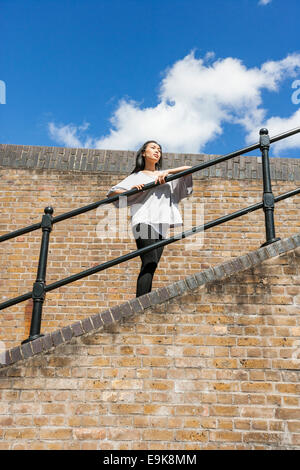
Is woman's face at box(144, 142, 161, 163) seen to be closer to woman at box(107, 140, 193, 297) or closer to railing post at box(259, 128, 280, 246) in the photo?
woman at box(107, 140, 193, 297)

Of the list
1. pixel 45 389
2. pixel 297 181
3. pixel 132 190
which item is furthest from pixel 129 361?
pixel 297 181

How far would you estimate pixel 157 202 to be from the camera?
9.93 feet

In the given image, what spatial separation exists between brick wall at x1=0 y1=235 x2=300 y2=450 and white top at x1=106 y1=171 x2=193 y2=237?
57 cm

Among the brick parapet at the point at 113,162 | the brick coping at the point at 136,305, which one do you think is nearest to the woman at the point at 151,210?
the brick coping at the point at 136,305

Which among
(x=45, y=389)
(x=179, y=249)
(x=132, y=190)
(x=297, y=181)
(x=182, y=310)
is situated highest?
(x=297, y=181)

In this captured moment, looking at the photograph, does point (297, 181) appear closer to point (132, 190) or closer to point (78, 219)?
point (78, 219)

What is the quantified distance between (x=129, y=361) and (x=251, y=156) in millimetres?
4444

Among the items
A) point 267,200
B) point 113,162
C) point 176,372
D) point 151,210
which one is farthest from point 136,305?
point 113,162

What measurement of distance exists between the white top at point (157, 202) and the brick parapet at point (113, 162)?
282 cm

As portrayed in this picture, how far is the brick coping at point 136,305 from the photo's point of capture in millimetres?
2434

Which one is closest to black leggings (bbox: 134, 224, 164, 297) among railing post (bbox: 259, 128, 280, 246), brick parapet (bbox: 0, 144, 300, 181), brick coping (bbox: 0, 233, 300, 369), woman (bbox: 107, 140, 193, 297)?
woman (bbox: 107, 140, 193, 297)

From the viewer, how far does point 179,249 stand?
17.8 feet

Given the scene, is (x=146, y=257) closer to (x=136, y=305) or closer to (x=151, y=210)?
(x=151, y=210)

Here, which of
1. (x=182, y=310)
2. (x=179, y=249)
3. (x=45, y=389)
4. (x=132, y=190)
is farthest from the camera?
(x=179, y=249)
